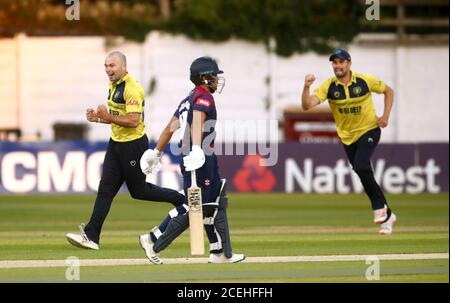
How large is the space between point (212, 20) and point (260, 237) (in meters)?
22.4

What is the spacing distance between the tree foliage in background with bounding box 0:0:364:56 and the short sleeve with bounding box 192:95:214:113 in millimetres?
Answer: 25625

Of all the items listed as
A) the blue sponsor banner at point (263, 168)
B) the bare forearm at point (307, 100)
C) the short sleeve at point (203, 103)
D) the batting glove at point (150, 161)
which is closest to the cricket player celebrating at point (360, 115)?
the bare forearm at point (307, 100)

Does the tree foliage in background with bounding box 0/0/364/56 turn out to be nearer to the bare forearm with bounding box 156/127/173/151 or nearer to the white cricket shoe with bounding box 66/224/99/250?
the white cricket shoe with bounding box 66/224/99/250

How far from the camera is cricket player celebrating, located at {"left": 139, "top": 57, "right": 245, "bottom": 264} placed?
441 inches

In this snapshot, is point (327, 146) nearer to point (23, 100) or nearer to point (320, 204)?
point (320, 204)

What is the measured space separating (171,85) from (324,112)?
5.08 metres

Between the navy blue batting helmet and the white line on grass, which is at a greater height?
the navy blue batting helmet

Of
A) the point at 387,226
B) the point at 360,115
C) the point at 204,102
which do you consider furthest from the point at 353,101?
the point at 204,102

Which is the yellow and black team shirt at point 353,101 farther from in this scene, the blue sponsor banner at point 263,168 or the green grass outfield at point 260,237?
the blue sponsor banner at point 263,168

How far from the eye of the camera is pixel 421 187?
27.4 meters

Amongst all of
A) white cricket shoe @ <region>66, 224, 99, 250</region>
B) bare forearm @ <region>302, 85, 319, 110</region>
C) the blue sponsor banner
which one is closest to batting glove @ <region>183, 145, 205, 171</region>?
white cricket shoe @ <region>66, 224, 99, 250</region>

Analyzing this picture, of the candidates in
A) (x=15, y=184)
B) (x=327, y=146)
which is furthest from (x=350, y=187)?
(x=15, y=184)

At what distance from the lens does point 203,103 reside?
443 inches

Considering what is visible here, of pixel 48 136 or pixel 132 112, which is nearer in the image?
pixel 132 112
